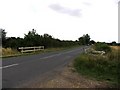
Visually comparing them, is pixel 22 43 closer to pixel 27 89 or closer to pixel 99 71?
pixel 99 71

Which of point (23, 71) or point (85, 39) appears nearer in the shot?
point (23, 71)

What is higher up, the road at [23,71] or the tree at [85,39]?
the tree at [85,39]

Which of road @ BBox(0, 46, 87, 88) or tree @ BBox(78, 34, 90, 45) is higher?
tree @ BBox(78, 34, 90, 45)

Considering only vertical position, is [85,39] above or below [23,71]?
above

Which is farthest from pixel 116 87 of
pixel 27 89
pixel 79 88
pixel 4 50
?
pixel 4 50

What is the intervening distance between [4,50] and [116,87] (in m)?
22.5

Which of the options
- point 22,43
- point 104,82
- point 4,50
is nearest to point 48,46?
point 22,43

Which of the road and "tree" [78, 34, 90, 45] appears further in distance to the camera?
"tree" [78, 34, 90, 45]

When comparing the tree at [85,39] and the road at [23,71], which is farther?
the tree at [85,39]

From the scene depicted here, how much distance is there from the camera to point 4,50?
3092 cm

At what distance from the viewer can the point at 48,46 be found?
181 ft

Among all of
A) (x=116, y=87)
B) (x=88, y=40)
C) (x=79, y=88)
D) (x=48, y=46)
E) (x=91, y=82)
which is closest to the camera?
(x=79, y=88)

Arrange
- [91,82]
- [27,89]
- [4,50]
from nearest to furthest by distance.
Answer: [27,89]
[91,82]
[4,50]

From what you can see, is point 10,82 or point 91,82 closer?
point 10,82
